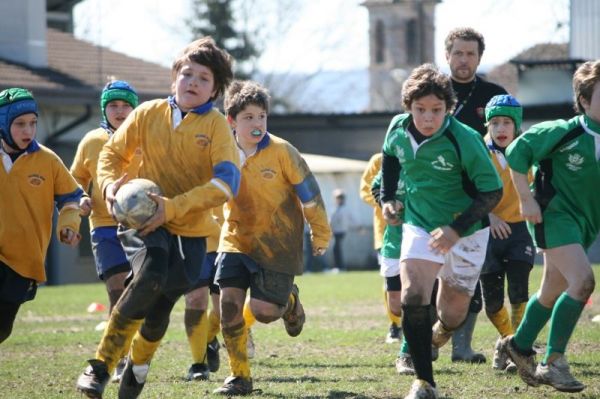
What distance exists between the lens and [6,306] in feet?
26.6

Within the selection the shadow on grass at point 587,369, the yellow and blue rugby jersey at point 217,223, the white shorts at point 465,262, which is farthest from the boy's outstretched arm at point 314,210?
the shadow on grass at point 587,369

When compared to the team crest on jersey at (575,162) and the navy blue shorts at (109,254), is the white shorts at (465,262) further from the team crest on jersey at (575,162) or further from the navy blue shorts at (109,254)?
the navy blue shorts at (109,254)

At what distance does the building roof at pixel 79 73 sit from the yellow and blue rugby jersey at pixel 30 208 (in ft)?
63.9

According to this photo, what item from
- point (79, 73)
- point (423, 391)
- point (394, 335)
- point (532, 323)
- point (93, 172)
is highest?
point (79, 73)

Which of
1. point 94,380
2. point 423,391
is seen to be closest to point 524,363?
point 423,391

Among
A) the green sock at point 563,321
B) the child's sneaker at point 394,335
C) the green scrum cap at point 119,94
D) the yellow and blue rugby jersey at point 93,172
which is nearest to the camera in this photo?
the green sock at point 563,321

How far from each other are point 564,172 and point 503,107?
187cm

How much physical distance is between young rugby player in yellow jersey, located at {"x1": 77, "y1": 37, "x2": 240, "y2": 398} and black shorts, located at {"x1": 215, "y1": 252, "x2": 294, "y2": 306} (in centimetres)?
117

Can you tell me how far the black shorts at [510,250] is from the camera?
9.98 meters

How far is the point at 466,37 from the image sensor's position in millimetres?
9781

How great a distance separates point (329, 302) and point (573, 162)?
10886mm

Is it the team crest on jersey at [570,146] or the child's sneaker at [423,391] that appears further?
the team crest on jersey at [570,146]

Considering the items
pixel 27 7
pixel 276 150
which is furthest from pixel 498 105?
pixel 27 7

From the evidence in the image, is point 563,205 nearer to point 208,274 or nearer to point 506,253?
point 506,253
